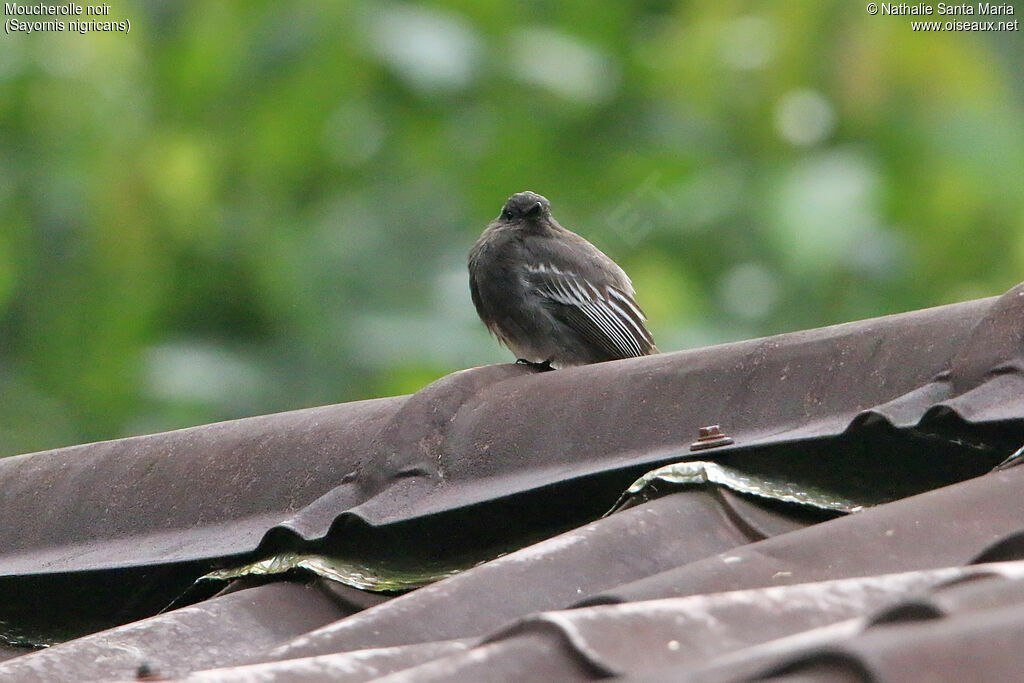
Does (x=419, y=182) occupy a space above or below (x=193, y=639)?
above

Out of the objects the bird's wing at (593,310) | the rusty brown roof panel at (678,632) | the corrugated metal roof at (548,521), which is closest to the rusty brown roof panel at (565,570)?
the corrugated metal roof at (548,521)

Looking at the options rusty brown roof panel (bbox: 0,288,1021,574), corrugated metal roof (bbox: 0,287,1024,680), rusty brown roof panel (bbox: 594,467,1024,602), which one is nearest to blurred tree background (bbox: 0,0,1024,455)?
rusty brown roof panel (bbox: 0,288,1021,574)

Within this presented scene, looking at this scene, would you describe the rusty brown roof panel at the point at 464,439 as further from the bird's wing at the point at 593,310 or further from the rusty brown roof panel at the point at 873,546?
the bird's wing at the point at 593,310

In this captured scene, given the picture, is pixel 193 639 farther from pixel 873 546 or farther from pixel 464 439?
pixel 873 546

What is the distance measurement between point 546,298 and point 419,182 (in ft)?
26.4

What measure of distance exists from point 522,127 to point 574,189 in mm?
964

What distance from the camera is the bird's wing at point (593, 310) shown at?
5988mm

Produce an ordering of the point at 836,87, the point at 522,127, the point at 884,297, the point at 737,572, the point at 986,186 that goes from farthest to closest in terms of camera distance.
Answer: the point at 522,127 → the point at 836,87 → the point at 884,297 → the point at 986,186 → the point at 737,572

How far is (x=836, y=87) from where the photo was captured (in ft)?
41.9

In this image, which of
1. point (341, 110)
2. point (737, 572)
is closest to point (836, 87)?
point (341, 110)

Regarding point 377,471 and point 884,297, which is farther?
point 884,297

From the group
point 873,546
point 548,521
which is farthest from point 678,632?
point 548,521

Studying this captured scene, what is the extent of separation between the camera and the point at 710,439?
2.96 metres

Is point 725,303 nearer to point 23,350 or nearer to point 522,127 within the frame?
point 522,127
